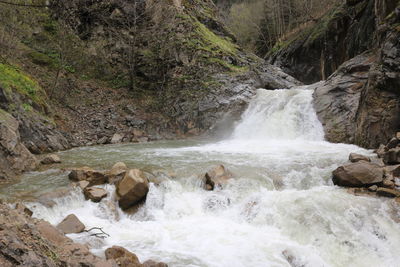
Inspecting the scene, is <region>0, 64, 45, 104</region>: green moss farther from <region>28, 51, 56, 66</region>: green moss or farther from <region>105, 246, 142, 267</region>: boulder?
<region>105, 246, 142, 267</region>: boulder

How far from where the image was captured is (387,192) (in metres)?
6.80

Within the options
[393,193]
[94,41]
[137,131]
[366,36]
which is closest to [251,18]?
[366,36]

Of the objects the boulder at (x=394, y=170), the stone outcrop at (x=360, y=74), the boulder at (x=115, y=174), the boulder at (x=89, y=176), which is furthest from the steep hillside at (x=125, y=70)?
the boulder at (x=394, y=170)

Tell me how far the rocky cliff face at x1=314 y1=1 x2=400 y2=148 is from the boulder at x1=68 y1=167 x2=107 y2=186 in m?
9.44

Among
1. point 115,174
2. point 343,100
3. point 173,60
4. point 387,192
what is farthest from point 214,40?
point 387,192

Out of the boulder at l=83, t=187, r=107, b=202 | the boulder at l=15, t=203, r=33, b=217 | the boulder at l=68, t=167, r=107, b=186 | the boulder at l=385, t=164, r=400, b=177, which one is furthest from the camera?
the boulder at l=68, t=167, r=107, b=186

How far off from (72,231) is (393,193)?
688cm

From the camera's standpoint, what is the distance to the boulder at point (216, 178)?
26.3 feet

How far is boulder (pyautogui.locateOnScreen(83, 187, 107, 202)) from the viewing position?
23.4 ft

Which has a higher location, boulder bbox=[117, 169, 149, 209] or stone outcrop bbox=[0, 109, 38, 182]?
stone outcrop bbox=[0, 109, 38, 182]

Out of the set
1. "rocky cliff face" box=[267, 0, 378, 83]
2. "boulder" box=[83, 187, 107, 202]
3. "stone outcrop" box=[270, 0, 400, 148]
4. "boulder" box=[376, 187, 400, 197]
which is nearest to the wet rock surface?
"boulder" box=[83, 187, 107, 202]

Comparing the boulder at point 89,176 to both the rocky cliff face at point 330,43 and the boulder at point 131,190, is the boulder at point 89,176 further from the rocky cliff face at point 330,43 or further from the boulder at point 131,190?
the rocky cliff face at point 330,43

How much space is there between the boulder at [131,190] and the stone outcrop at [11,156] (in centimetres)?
336

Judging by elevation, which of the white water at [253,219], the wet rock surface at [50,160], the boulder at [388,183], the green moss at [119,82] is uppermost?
the green moss at [119,82]
